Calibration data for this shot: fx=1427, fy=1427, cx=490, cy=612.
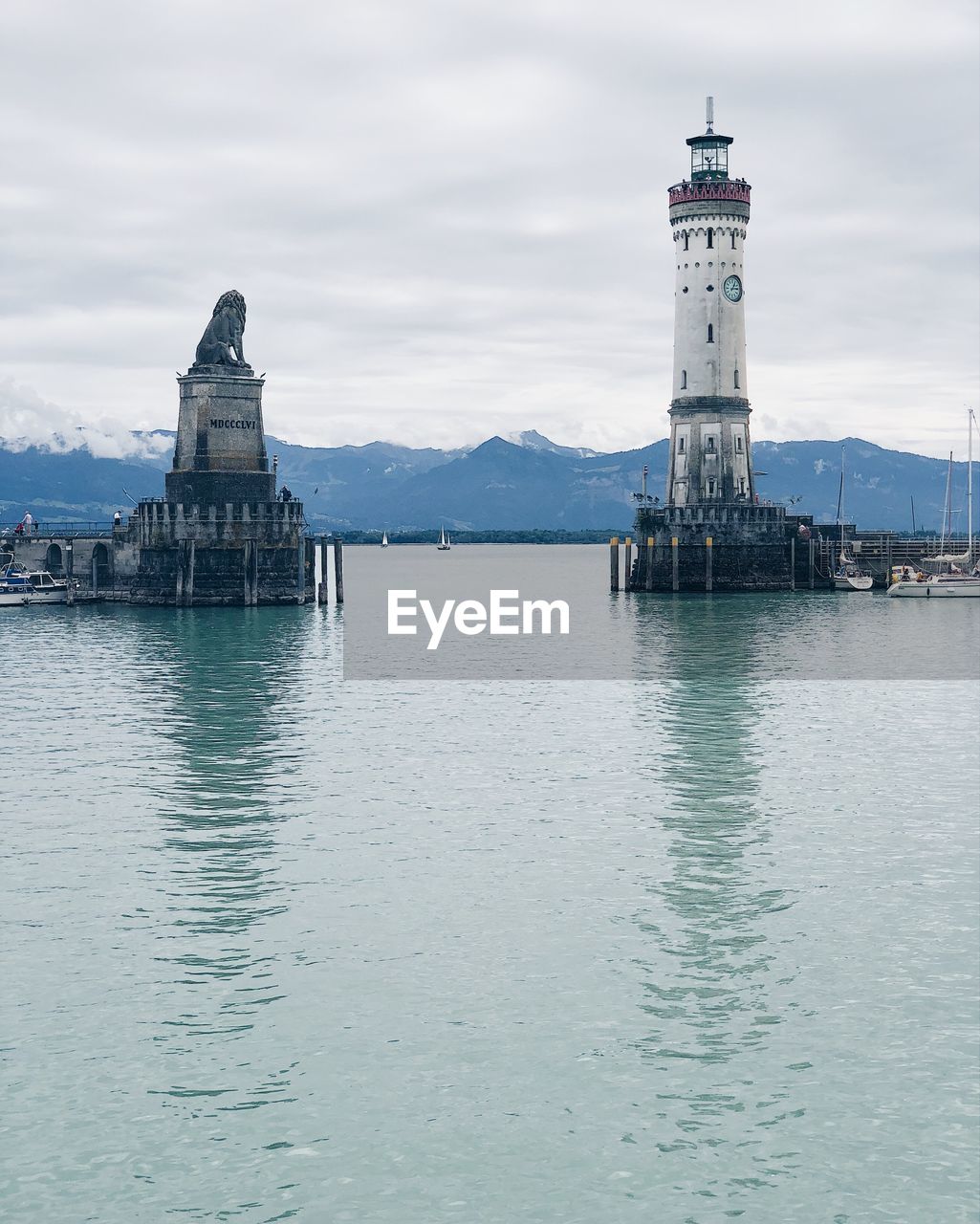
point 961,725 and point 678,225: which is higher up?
point 678,225

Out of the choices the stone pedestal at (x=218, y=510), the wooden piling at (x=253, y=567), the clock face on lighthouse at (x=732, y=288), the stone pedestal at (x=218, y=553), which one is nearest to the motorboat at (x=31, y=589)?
the stone pedestal at (x=218, y=553)

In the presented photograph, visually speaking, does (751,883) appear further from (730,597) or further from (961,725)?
(730,597)

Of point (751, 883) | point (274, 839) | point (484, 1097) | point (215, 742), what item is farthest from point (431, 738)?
point (484, 1097)

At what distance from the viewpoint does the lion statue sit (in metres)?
96.0

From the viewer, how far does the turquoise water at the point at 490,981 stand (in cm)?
1534

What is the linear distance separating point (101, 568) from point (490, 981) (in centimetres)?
9111

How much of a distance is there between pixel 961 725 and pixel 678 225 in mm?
74121

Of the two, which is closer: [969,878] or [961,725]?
[969,878]

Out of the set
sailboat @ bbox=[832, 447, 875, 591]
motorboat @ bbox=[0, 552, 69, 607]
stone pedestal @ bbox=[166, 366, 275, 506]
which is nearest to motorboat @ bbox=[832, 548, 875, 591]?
sailboat @ bbox=[832, 447, 875, 591]

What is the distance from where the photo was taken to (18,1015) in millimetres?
19562

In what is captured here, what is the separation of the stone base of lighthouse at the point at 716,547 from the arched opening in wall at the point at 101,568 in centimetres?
4111

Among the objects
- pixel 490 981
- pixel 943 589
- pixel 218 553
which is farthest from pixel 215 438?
pixel 490 981

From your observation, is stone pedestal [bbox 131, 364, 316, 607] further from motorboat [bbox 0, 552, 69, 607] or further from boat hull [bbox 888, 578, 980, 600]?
boat hull [bbox 888, 578, 980, 600]

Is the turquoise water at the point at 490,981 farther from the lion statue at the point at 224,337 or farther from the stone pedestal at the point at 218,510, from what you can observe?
the lion statue at the point at 224,337
